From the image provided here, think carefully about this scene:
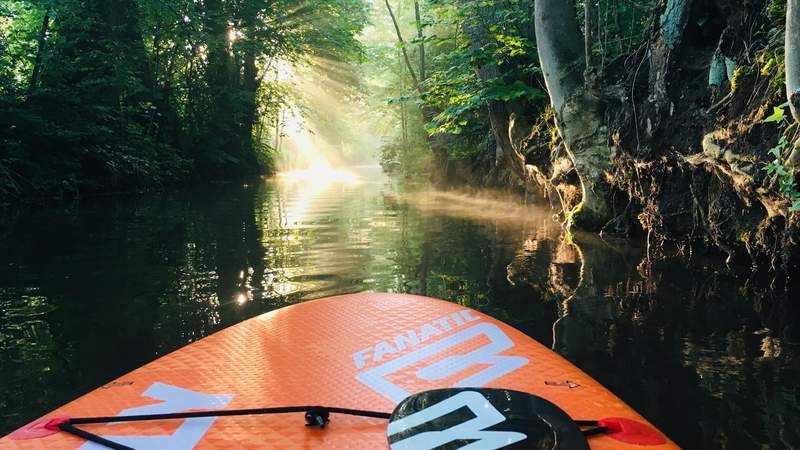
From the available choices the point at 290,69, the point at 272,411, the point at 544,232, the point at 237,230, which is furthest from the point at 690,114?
the point at 290,69

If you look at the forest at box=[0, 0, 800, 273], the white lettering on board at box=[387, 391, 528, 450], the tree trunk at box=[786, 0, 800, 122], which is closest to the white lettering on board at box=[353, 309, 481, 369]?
the white lettering on board at box=[387, 391, 528, 450]

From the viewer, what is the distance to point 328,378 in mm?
2217

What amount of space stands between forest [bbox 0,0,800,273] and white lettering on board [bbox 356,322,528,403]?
2543 millimetres

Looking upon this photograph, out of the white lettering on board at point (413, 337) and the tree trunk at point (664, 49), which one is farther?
the tree trunk at point (664, 49)

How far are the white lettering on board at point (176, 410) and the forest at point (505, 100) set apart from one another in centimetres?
377

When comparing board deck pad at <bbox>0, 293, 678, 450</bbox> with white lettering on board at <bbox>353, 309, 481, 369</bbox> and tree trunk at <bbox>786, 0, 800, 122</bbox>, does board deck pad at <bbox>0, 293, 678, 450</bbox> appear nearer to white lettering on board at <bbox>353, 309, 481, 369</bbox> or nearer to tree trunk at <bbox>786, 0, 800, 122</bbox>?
white lettering on board at <bbox>353, 309, 481, 369</bbox>

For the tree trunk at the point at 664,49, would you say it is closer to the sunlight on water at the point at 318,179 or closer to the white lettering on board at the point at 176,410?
the white lettering on board at the point at 176,410

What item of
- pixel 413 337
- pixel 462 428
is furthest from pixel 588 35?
pixel 462 428

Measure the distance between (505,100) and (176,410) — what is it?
8.66 meters

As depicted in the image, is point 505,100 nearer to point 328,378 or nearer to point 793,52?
point 793,52

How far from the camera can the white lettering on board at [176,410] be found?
1705 millimetres

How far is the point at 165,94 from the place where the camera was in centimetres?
1722

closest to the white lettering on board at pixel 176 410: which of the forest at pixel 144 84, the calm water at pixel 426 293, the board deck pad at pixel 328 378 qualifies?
the board deck pad at pixel 328 378

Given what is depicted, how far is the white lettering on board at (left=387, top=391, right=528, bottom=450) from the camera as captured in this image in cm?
156
